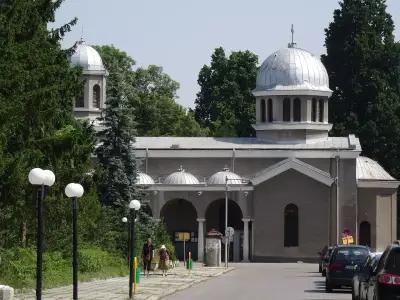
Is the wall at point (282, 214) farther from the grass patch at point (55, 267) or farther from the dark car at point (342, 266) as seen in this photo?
the dark car at point (342, 266)

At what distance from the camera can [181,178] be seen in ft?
289

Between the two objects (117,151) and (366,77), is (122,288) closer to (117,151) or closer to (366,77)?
(117,151)

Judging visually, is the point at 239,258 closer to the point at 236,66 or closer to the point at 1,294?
the point at 236,66

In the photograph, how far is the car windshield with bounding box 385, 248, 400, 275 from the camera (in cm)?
2522

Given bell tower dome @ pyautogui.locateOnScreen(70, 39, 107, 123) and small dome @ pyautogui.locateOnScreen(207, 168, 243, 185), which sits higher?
bell tower dome @ pyautogui.locateOnScreen(70, 39, 107, 123)

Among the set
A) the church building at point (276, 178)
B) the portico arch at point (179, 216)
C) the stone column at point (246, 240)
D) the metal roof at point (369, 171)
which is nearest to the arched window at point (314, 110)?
the church building at point (276, 178)

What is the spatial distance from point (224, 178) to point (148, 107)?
2646 cm

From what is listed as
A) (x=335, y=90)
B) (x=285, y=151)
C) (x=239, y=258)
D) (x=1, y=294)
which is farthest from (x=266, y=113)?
(x=1, y=294)

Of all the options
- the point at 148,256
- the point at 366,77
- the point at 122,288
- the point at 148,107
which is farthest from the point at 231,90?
the point at 122,288

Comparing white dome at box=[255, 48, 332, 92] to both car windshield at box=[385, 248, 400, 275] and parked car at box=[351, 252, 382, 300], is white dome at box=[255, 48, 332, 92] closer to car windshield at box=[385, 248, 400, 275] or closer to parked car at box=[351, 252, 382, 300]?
parked car at box=[351, 252, 382, 300]

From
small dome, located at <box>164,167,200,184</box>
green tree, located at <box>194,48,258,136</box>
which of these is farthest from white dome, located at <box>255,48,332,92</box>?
green tree, located at <box>194,48,258,136</box>

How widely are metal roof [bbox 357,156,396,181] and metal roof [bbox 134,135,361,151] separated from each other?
166 cm

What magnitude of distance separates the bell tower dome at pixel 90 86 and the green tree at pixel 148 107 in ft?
55.4

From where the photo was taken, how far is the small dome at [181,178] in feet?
289
